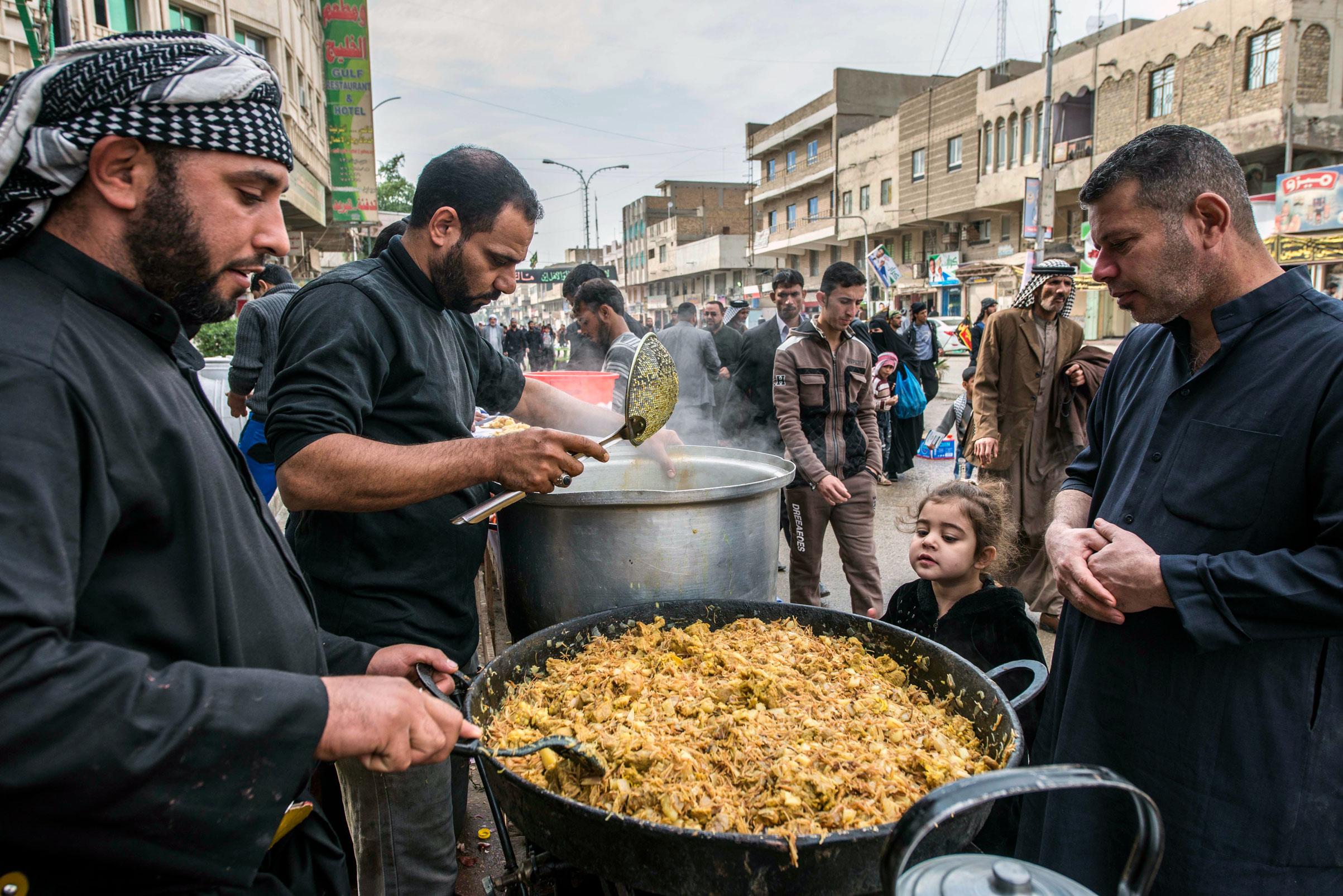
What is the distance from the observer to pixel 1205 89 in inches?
947

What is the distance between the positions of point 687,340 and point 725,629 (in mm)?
5838

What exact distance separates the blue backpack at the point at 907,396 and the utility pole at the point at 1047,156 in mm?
14677

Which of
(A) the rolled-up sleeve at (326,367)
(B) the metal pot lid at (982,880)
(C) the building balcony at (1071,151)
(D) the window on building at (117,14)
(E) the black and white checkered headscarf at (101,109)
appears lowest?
(B) the metal pot lid at (982,880)

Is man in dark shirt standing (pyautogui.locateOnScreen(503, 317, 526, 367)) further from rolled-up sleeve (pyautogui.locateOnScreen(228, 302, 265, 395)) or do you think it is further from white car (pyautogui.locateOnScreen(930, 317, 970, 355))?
rolled-up sleeve (pyautogui.locateOnScreen(228, 302, 265, 395))

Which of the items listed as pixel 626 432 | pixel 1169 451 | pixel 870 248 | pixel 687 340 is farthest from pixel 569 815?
pixel 870 248

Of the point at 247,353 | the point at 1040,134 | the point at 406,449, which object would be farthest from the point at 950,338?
the point at 406,449

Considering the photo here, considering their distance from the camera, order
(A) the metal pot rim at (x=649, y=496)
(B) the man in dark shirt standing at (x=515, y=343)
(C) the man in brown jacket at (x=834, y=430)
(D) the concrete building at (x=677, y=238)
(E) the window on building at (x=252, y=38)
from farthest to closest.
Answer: (D) the concrete building at (x=677, y=238) → (B) the man in dark shirt standing at (x=515, y=343) → (E) the window on building at (x=252, y=38) → (C) the man in brown jacket at (x=834, y=430) → (A) the metal pot rim at (x=649, y=496)

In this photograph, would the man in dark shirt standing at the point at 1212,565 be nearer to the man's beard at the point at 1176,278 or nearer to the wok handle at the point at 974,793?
the man's beard at the point at 1176,278

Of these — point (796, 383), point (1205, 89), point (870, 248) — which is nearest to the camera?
point (796, 383)

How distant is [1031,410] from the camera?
4984 mm

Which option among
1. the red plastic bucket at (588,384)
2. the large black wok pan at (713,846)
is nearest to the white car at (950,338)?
the red plastic bucket at (588,384)

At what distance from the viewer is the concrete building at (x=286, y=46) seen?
485 inches

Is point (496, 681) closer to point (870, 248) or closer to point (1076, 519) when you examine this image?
point (1076, 519)

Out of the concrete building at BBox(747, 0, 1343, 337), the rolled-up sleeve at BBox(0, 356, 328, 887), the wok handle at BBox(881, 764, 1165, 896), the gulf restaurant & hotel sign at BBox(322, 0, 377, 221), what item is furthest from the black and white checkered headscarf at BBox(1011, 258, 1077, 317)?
the gulf restaurant & hotel sign at BBox(322, 0, 377, 221)
